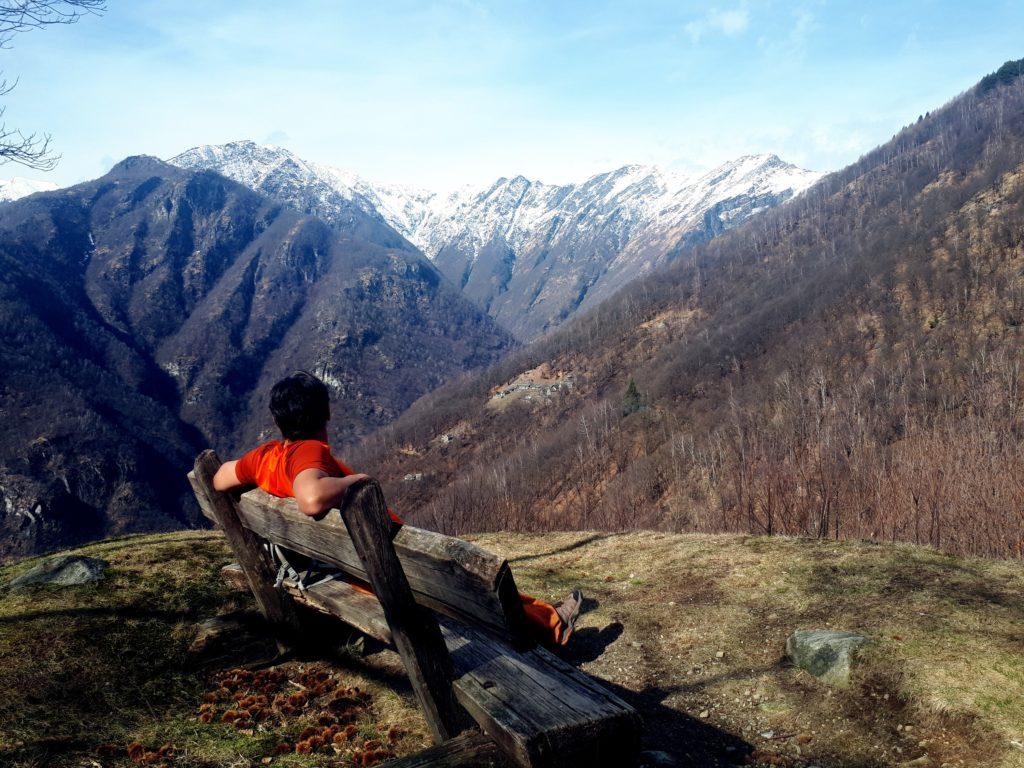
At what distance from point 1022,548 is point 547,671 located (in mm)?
14291

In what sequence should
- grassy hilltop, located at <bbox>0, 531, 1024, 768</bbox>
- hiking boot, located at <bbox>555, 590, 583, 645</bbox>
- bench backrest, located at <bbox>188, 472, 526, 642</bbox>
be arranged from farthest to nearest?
1. hiking boot, located at <bbox>555, 590, 583, 645</bbox>
2. grassy hilltop, located at <bbox>0, 531, 1024, 768</bbox>
3. bench backrest, located at <bbox>188, 472, 526, 642</bbox>

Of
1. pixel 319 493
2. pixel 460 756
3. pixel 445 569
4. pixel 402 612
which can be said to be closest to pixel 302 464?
pixel 319 493

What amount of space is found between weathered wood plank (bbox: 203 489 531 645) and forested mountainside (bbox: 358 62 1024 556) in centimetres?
1444

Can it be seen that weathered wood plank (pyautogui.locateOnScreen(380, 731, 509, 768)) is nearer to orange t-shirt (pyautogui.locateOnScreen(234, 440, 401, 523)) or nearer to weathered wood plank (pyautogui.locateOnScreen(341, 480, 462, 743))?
weathered wood plank (pyautogui.locateOnScreen(341, 480, 462, 743))

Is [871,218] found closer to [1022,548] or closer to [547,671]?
Answer: [1022,548]

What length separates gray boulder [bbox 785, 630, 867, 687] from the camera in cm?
487

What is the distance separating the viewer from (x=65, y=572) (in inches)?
251

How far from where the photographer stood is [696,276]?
17300 cm

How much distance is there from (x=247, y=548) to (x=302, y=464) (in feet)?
4.96

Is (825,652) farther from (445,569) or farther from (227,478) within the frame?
(227,478)

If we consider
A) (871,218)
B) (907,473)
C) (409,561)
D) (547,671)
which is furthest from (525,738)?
(871,218)

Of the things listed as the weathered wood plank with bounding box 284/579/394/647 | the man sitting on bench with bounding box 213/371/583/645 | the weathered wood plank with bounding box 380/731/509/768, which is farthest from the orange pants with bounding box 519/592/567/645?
the weathered wood plank with bounding box 380/731/509/768

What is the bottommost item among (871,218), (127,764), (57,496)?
(57,496)

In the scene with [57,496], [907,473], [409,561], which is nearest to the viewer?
[409,561]
